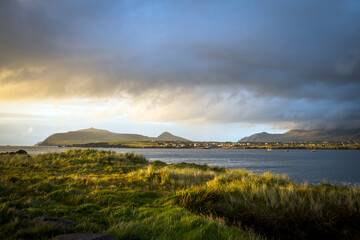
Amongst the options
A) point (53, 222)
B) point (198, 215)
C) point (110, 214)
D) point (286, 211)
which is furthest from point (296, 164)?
point (53, 222)

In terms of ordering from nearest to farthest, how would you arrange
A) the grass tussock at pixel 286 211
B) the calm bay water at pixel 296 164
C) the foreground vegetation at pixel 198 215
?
the foreground vegetation at pixel 198 215 → the grass tussock at pixel 286 211 → the calm bay water at pixel 296 164

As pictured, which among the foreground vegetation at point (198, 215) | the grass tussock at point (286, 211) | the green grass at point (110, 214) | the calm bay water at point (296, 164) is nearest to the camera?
the green grass at point (110, 214)

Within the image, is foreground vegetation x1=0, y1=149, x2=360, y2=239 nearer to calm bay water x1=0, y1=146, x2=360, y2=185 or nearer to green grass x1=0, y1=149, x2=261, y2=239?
green grass x1=0, y1=149, x2=261, y2=239

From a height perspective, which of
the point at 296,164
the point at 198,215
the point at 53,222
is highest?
the point at 53,222

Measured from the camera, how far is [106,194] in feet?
33.9

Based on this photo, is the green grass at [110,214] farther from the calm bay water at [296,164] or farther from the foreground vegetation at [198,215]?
the calm bay water at [296,164]

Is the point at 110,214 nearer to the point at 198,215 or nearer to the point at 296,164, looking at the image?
the point at 198,215

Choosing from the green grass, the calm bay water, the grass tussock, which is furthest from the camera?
the calm bay water

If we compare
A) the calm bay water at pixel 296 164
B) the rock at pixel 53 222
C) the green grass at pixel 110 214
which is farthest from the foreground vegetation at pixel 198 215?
the calm bay water at pixel 296 164

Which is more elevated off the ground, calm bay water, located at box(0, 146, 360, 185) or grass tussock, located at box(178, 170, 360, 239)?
grass tussock, located at box(178, 170, 360, 239)

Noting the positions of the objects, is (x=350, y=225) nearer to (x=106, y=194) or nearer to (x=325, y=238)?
(x=325, y=238)

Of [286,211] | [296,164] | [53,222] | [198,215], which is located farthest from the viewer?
[296,164]

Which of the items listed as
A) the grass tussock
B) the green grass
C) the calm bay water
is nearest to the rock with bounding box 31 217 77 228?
the green grass

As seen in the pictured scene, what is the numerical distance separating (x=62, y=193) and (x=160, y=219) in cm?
594
